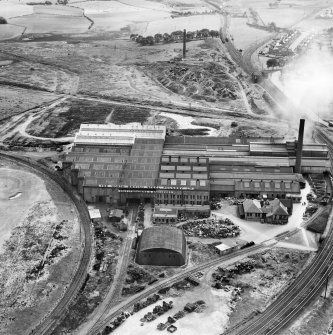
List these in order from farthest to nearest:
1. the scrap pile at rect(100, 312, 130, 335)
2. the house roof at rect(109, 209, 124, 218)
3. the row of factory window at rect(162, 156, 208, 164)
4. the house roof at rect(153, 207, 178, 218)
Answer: the row of factory window at rect(162, 156, 208, 164)
the house roof at rect(109, 209, 124, 218)
the house roof at rect(153, 207, 178, 218)
the scrap pile at rect(100, 312, 130, 335)

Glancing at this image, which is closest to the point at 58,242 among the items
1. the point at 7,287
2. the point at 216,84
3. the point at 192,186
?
the point at 7,287

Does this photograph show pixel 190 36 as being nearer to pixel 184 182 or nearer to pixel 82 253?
pixel 184 182

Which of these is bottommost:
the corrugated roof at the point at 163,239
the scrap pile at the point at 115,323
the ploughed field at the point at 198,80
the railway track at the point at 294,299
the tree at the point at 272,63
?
the scrap pile at the point at 115,323

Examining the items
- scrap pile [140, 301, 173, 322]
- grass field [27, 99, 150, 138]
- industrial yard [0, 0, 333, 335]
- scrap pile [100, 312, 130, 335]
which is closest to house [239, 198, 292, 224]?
industrial yard [0, 0, 333, 335]

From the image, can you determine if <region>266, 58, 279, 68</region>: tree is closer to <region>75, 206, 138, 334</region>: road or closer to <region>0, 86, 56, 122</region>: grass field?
<region>0, 86, 56, 122</region>: grass field

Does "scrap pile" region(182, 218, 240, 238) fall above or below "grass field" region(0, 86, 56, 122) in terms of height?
below

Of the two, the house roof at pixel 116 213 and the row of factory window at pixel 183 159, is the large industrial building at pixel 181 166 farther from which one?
the house roof at pixel 116 213

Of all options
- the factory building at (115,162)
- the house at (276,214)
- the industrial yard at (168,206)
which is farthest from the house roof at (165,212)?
the house at (276,214)

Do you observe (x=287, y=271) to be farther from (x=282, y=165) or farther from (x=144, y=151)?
(x=144, y=151)

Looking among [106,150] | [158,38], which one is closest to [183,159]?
[106,150]
